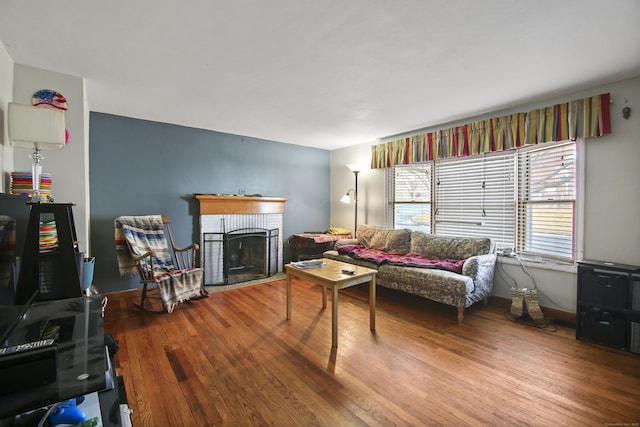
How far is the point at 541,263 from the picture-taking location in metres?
3.12

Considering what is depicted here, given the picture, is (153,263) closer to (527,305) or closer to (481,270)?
(481,270)

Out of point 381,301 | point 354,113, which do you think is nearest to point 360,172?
point 354,113

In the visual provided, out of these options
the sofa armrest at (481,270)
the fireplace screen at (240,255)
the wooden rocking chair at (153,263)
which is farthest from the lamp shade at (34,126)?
the sofa armrest at (481,270)

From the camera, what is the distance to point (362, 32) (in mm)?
1911

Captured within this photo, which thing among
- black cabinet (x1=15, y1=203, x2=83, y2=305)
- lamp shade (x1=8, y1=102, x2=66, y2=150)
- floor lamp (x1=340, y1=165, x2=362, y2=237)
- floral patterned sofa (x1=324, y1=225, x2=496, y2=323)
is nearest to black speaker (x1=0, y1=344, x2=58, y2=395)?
black cabinet (x1=15, y1=203, x2=83, y2=305)

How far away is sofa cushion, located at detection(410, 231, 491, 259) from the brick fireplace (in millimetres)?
2272

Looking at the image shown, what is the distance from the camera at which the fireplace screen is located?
4.30 metres

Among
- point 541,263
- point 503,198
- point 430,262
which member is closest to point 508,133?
point 503,198

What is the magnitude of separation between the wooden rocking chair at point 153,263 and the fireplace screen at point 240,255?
0.62 m

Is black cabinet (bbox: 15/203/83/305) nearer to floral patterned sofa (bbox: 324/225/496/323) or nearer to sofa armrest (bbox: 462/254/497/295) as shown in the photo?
floral patterned sofa (bbox: 324/225/496/323)

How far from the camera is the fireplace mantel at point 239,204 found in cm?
422

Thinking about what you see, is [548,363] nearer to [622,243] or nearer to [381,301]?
[622,243]

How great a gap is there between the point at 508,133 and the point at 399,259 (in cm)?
193

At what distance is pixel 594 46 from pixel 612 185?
53.0 inches
